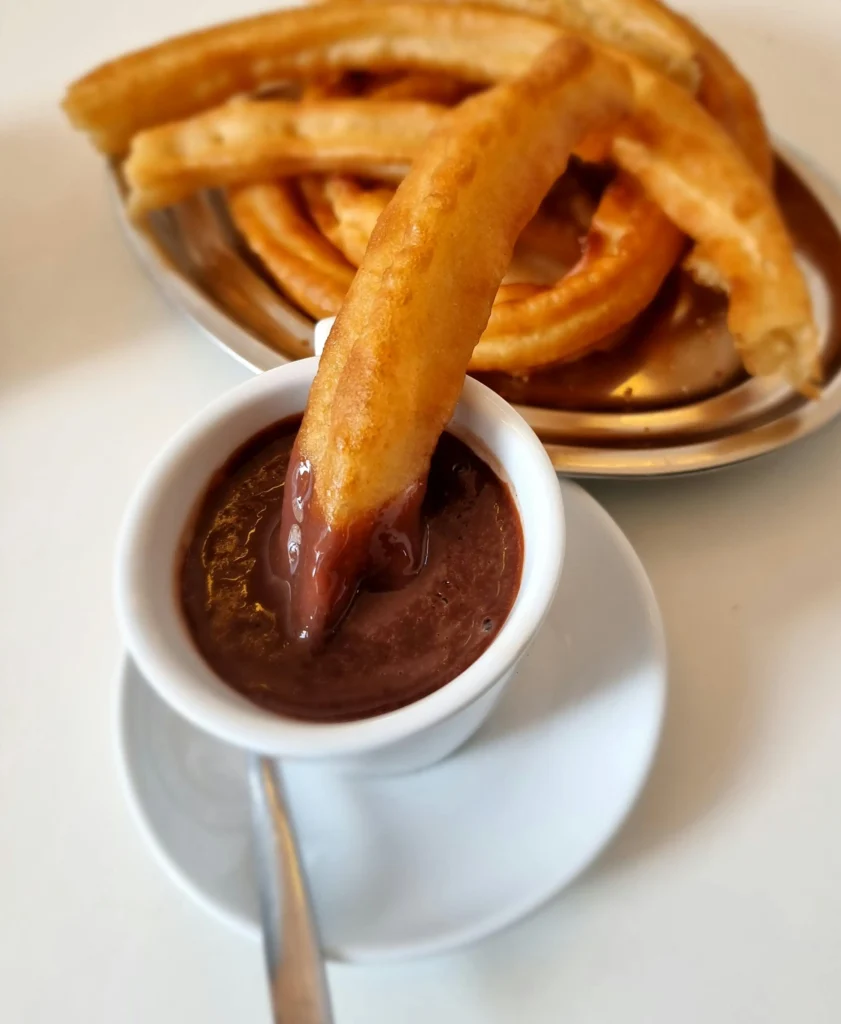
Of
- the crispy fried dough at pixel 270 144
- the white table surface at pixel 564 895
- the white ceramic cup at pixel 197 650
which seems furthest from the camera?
the crispy fried dough at pixel 270 144

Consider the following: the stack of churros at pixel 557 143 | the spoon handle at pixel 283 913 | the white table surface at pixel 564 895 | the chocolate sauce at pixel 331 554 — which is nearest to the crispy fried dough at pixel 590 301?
the stack of churros at pixel 557 143

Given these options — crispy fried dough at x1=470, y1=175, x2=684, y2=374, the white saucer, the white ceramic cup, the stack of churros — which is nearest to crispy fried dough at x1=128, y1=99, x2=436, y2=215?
the stack of churros

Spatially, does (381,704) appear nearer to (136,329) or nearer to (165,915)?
(165,915)

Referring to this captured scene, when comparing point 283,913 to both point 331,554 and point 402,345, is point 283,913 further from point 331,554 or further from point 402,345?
point 402,345

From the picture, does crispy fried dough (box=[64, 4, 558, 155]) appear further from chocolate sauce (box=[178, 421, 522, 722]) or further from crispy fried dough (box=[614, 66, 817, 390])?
chocolate sauce (box=[178, 421, 522, 722])

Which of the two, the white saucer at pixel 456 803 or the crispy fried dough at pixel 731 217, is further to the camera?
the crispy fried dough at pixel 731 217

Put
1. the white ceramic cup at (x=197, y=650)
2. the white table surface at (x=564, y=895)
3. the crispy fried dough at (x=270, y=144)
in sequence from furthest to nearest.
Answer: the crispy fried dough at (x=270, y=144)
the white table surface at (x=564, y=895)
the white ceramic cup at (x=197, y=650)

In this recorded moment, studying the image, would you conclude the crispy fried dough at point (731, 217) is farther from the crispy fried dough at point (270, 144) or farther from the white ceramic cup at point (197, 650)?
the white ceramic cup at point (197, 650)

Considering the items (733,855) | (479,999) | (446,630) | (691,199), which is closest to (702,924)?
(733,855)
